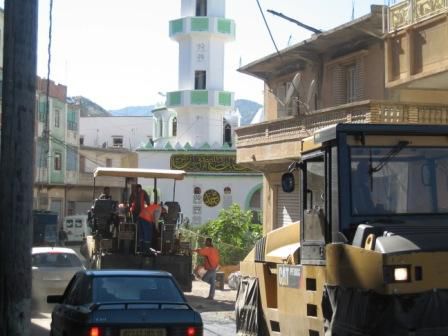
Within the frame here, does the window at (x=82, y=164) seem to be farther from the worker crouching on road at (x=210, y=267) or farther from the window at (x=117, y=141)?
the worker crouching on road at (x=210, y=267)

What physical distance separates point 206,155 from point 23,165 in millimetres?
38672

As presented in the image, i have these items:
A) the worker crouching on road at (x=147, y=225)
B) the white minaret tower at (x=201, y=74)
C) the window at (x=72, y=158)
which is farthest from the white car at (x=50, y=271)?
Result: the window at (x=72, y=158)

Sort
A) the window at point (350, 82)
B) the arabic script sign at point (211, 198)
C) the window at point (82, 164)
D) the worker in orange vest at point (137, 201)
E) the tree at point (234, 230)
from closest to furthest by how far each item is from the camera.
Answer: the worker in orange vest at point (137, 201) < the window at point (350, 82) < the tree at point (234, 230) < the arabic script sign at point (211, 198) < the window at point (82, 164)

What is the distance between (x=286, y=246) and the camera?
9312mm

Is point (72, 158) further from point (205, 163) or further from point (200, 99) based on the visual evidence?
point (205, 163)

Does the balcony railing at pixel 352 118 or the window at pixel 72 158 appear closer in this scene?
the balcony railing at pixel 352 118

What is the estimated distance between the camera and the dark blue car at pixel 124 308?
325 inches

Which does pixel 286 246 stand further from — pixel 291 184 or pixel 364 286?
pixel 364 286

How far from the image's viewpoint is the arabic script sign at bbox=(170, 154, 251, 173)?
46.1 meters

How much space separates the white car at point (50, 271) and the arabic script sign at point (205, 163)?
28.5m

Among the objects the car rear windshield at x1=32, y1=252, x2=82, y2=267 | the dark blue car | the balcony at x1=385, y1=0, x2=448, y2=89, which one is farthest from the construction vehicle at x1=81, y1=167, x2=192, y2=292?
the dark blue car

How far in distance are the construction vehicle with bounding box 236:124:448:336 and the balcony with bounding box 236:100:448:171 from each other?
907 centimetres

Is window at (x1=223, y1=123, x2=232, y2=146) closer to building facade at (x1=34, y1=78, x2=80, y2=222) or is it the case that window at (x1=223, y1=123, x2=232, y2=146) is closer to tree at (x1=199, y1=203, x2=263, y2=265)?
building facade at (x1=34, y1=78, x2=80, y2=222)

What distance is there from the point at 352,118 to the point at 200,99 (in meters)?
29.9
